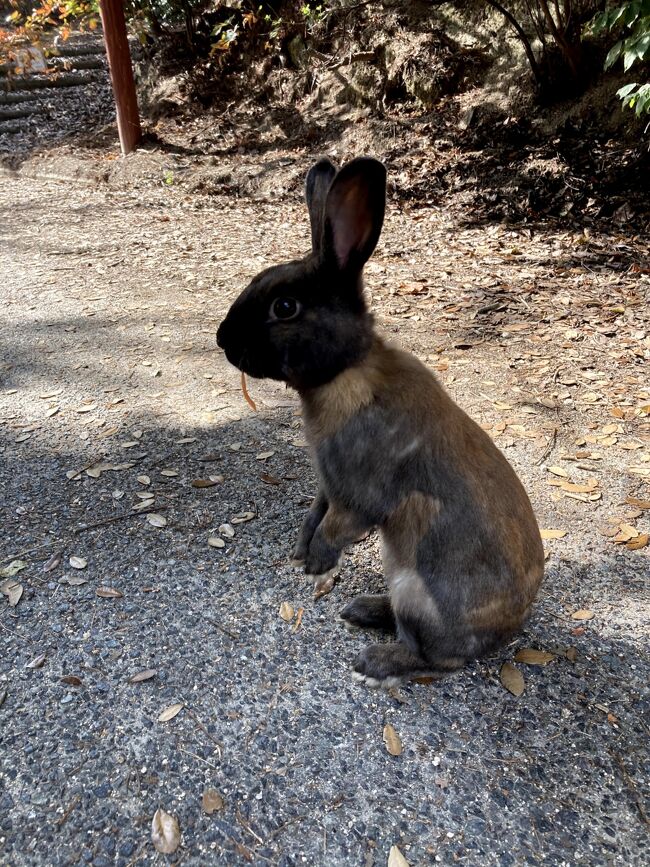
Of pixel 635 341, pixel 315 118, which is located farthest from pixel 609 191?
pixel 315 118

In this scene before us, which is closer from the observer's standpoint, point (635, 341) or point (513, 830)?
point (513, 830)

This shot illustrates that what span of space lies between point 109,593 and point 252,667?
2.92 feet

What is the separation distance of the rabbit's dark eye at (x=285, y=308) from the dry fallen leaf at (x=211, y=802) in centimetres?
187

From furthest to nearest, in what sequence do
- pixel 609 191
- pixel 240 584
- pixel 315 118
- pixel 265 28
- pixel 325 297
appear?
pixel 265 28 < pixel 315 118 < pixel 609 191 < pixel 240 584 < pixel 325 297

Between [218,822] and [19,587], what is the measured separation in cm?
168

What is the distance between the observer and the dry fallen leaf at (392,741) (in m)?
2.73

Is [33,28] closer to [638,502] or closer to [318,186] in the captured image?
[318,186]

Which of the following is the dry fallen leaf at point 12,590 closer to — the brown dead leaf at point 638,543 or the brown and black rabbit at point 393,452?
the brown and black rabbit at point 393,452

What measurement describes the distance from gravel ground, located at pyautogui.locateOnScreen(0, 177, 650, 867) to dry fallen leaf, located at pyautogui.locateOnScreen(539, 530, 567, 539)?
0.05m

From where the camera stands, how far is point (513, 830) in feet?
8.14

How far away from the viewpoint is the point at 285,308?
263 cm

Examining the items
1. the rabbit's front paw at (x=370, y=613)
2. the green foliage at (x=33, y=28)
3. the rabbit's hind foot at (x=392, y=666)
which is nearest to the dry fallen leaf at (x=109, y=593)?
the rabbit's front paw at (x=370, y=613)

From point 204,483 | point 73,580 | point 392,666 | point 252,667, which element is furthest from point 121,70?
point 392,666

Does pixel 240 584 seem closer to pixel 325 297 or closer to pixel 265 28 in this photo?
pixel 325 297
